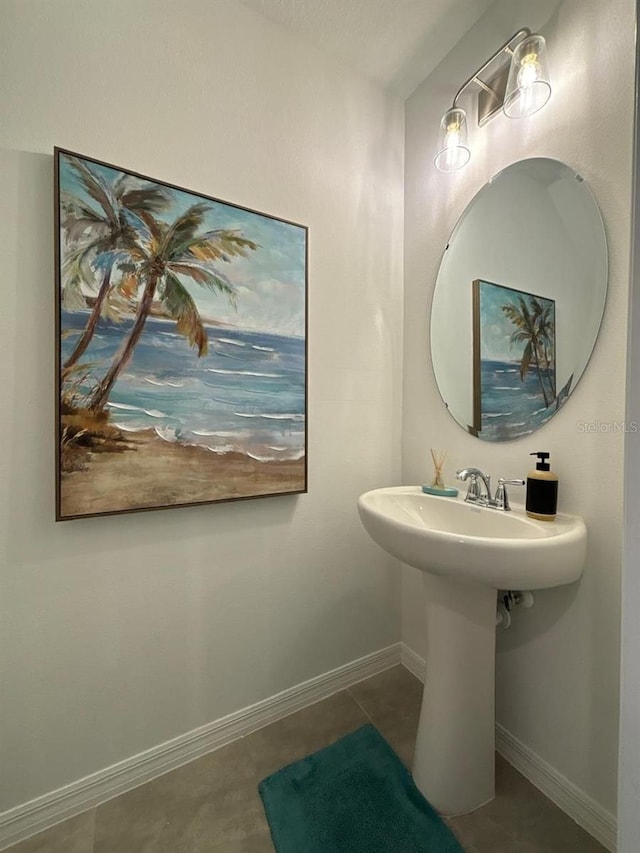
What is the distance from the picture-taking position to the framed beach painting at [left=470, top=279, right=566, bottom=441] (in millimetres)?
1052

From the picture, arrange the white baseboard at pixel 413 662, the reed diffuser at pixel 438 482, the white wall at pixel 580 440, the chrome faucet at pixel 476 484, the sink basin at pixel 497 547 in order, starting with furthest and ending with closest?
the white baseboard at pixel 413 662 < the reed diffuser at pixel 438 482 < the chrome faucet at pixel 476 484 < the white wall at pixel 580 440 < the sink basin at pixel 497 547

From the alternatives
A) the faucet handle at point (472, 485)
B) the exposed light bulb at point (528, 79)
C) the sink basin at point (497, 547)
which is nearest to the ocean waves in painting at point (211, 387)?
the sink basin at point (497, 547)

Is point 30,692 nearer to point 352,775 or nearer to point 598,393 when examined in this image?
point 352,775

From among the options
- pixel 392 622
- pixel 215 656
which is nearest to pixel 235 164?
pixel 215 656

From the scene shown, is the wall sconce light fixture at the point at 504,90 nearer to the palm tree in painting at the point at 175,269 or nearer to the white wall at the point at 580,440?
the white wall at the point at 580,440

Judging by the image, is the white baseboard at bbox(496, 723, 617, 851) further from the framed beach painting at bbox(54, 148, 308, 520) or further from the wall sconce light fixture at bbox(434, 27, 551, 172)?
the wall sconce light fixture at bbox(434, 27, 551, 172)

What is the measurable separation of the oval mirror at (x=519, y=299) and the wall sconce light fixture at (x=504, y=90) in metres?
0.15

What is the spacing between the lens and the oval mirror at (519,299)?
3.16ft

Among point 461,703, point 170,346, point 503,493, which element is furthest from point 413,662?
point 170,346

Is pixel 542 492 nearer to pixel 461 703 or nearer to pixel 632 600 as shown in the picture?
pixel 632 600

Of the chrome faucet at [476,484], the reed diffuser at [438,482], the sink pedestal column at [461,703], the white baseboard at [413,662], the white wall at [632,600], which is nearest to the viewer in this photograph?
the white wall at [632,600]

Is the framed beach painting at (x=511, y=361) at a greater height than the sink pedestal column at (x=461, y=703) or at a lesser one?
greater

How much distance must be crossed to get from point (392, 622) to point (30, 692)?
129cm

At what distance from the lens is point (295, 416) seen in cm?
128
